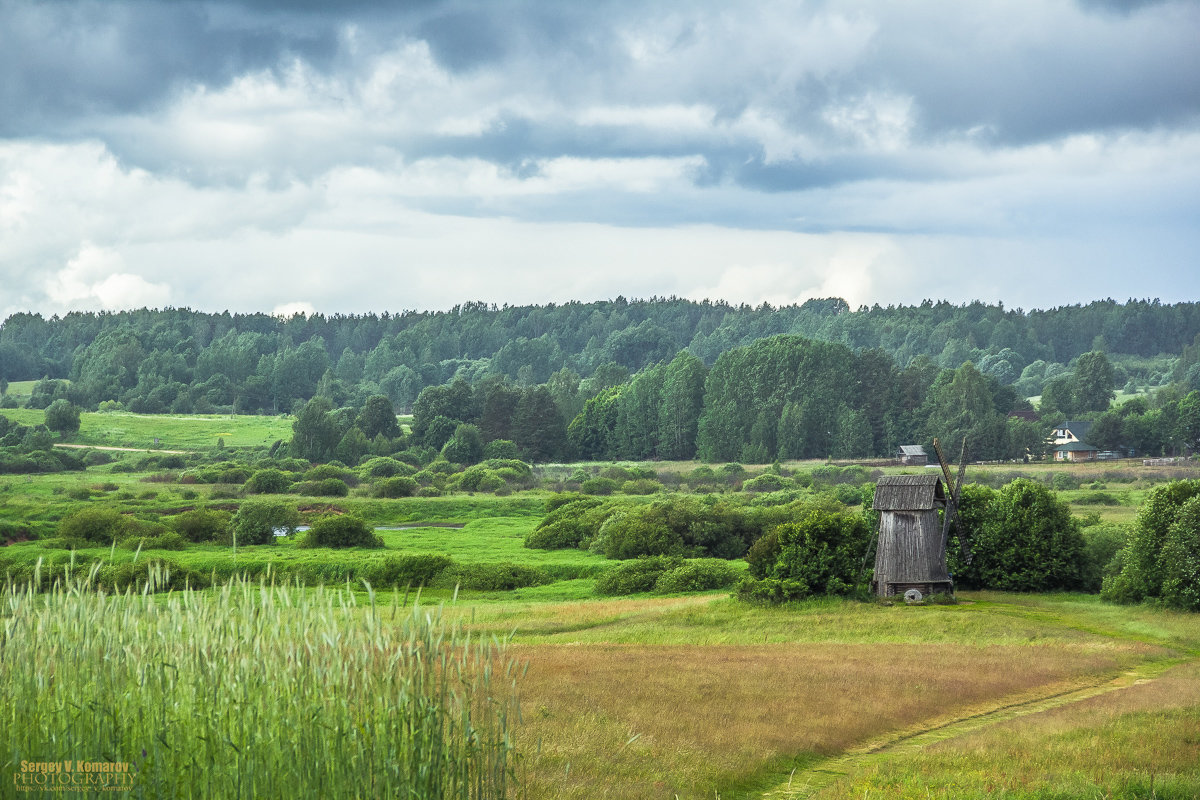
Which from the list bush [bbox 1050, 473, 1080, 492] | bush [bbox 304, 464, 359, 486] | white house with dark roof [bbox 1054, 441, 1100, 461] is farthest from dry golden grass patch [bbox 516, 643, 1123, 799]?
white house with dark roof [bbox 1054, 441, 1100, 461]

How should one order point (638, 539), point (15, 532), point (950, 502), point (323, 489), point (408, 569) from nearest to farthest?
point (950, 502) → point (408, 569) → point (638, 539) → point (15, 532) → point (323, 489)

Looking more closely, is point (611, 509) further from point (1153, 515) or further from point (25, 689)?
point (25, 689)

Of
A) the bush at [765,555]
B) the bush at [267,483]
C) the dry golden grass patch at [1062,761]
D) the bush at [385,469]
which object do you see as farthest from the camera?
the bush at [385,469]

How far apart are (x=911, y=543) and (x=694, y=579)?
48.9 ft

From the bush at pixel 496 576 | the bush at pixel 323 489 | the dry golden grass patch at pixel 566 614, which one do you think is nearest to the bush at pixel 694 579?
the dry golden grass patch at pixel 566 614

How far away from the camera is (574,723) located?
18.5 meters

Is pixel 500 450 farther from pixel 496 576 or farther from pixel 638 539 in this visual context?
pixel 496 576

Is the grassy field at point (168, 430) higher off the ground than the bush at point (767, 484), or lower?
higher

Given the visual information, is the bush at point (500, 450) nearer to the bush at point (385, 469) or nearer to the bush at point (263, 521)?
the bush at point (385, 469)

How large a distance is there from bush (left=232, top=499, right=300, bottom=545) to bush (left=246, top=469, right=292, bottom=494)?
21.0 metres

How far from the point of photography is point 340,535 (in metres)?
67.7

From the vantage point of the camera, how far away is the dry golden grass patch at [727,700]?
1631cm

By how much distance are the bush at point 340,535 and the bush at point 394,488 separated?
86.7 ft

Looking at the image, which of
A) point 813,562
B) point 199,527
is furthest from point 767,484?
point 813,562
